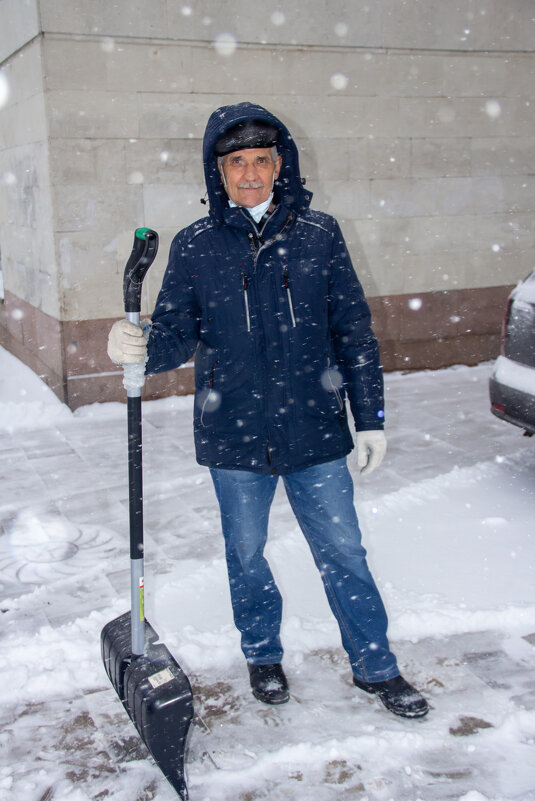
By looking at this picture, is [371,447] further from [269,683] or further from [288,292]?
[269,683]

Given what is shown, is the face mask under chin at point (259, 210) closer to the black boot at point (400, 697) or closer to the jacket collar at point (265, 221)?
the jacket collar at point (265, 221)

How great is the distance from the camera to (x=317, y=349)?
288 centimetres

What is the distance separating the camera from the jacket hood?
280cm

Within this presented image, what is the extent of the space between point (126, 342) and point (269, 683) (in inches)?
58.5

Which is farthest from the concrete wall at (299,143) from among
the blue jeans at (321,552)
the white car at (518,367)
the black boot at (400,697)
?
the black boot at (400,697)

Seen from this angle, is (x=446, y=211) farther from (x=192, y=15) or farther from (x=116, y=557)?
(x=116, y=557)

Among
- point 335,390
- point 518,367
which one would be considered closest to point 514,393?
point 518,367

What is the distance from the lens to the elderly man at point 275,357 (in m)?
2.81

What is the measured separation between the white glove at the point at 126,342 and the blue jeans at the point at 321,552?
1.99 feet

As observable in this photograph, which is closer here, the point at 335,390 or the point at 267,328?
the point at 267,328

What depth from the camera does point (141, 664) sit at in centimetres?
262

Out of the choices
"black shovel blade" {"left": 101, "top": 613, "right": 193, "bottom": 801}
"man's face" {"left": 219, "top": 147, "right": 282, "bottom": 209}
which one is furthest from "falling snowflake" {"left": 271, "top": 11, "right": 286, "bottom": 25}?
"black shovel blade" {"left": 101, "top": 613, "right": 193, "bottom": 801}

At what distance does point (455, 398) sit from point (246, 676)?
494 cm

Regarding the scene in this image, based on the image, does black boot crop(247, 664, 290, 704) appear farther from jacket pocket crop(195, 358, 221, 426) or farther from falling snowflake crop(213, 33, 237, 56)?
falling snowflake crop(213, 33, 237, 56)
